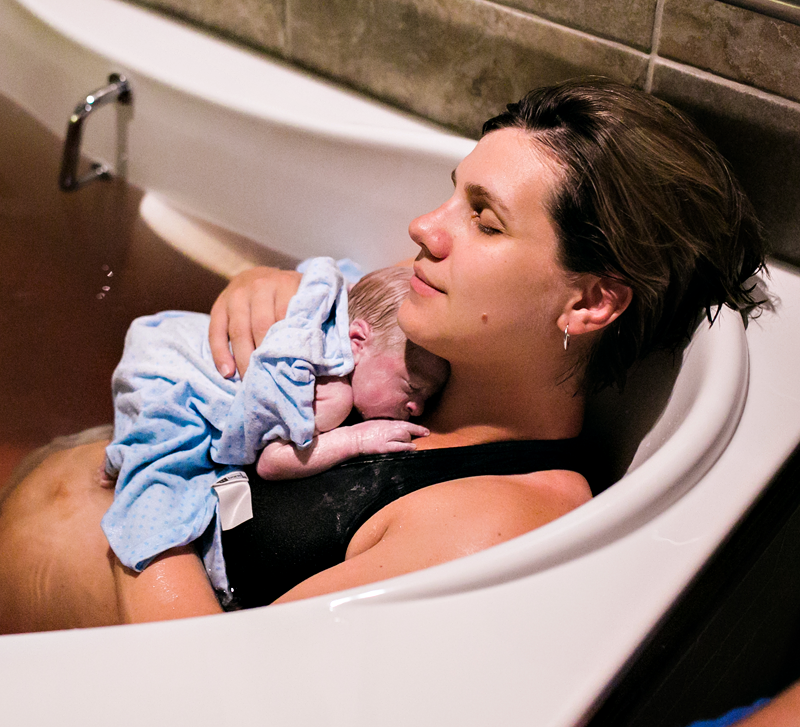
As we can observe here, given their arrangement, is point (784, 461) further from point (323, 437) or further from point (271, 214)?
point (271, 214)

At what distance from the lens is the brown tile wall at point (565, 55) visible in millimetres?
986

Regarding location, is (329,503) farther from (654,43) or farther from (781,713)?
(654,43)

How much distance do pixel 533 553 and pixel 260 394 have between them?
400 mm

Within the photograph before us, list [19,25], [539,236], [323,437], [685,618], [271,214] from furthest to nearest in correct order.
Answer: [19,25] → [271,214] → [323,437] → [539,236] → [685,618]

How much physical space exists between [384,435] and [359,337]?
5.8 inches

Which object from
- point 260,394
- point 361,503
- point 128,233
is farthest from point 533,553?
point 128,233

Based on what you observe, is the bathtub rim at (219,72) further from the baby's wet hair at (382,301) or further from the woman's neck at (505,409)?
the woman's neck at (505,409)

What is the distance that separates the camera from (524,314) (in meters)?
0.89

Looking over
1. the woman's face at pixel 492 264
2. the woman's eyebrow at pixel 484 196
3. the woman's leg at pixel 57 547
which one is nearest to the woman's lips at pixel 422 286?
the woman's face at pixel 492 264

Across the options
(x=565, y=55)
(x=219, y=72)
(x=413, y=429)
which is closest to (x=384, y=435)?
(x=413, y=429)

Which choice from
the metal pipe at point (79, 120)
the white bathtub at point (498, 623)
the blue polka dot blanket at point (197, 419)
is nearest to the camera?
the white bathtub at point (498, 623)

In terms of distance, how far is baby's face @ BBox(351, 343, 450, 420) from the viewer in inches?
39.4

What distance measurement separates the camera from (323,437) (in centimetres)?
97

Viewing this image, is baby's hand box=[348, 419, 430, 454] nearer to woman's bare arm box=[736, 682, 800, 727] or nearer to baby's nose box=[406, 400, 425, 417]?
baby's nose box=[406, 400, 425, 417]
